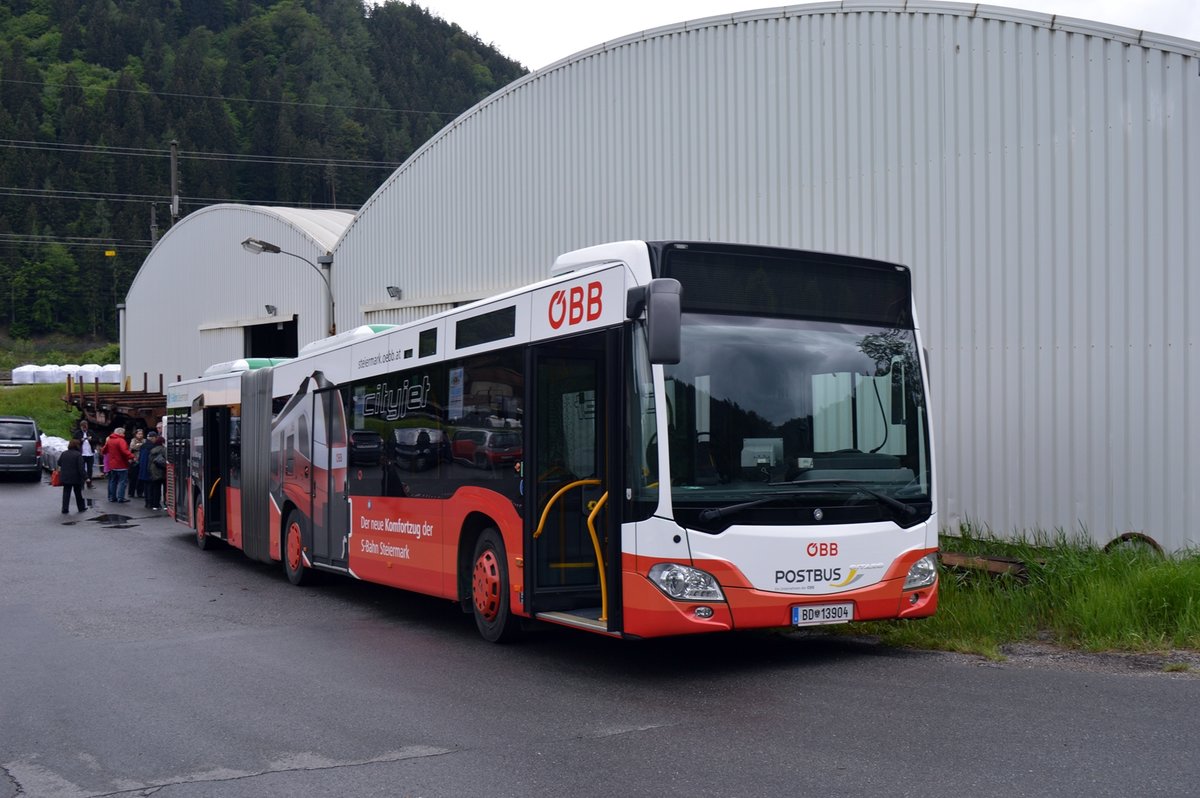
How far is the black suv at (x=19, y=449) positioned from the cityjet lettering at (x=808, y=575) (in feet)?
111

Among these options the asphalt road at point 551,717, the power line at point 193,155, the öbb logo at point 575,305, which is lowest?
the asphalt road at point 551,717

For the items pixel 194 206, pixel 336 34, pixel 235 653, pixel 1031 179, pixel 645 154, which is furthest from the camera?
pixel 336 34

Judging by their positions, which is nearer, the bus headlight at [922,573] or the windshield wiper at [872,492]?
the windshield wiper at [872,492]

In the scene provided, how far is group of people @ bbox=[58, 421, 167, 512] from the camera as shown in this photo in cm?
2623

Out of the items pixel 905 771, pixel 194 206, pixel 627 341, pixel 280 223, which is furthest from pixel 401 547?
pixel 194 206

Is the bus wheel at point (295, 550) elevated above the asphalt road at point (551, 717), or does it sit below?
above

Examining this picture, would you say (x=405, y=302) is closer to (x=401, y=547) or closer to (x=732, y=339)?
(x=401, y=547)

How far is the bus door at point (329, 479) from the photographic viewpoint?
13508 mm

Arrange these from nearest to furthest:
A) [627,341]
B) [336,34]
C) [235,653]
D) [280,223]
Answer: [627,341] → [235,653] → [280,223] → [336,34]

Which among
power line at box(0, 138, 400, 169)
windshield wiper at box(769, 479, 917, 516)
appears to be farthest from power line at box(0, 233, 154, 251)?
windshield wiper at box(769, 479, 917, 516)

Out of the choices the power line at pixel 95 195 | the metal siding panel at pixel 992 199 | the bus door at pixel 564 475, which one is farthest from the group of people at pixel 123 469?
the power line at pixel 95 195

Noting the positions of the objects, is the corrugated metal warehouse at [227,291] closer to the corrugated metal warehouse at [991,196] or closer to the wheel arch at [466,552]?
the corrugated metal warehouse at [991,196]

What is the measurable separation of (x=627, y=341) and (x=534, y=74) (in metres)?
14.4

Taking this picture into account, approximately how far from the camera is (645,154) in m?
18.6
